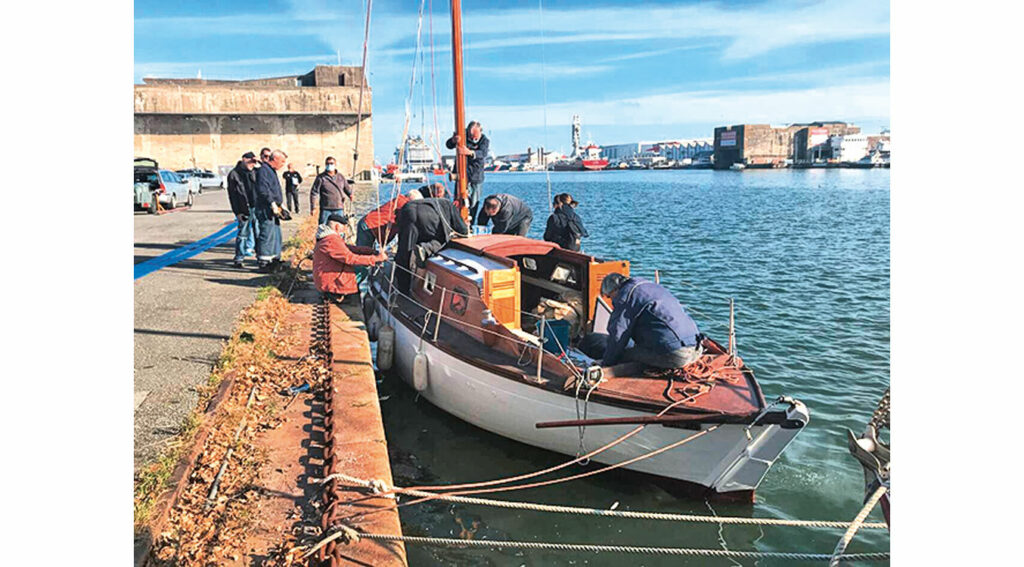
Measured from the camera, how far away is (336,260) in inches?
427

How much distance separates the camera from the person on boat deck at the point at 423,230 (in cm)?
1029

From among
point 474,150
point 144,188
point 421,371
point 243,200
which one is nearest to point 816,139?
point 144,188

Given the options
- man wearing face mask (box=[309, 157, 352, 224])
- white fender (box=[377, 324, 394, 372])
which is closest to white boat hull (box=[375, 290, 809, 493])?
white fender (box=[377, 324, 394, 372])

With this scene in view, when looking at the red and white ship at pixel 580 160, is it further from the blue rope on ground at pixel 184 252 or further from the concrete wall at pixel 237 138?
the blue rope on ground at pixel 184 252

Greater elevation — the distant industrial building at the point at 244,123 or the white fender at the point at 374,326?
the distant industrial building at the point at 244,123

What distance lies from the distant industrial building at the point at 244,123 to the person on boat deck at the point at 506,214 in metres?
40.9

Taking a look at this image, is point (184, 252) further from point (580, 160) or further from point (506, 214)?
point (580, 160)

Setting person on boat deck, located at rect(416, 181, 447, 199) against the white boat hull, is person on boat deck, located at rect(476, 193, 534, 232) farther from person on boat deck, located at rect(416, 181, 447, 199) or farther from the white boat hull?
the white boat hull

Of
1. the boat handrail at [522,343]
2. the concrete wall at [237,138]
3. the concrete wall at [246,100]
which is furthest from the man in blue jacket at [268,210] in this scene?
the concrete wall at [237,138]

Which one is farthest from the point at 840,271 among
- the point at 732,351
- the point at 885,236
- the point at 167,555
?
the point at 167,555

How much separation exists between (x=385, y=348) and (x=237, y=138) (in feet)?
156

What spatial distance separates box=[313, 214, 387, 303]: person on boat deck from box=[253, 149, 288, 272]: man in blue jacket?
4.57 feet

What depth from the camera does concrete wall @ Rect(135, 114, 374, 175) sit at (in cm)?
5062

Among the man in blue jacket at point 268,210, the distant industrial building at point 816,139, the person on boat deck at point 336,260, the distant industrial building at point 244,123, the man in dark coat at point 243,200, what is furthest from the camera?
the distant industrial building at point 816,139
